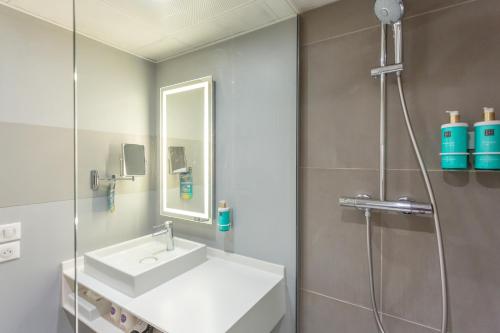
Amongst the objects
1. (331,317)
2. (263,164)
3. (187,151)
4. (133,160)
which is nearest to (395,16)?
(263,164)

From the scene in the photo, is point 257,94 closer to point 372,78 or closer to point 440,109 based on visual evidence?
point 372,78

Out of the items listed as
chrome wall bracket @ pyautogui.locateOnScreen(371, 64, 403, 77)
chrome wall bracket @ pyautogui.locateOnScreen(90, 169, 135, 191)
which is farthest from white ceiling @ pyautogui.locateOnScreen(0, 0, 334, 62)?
chrome wall bracket @ pyautogui.locateOnScreen(90, 169, 135, 191)

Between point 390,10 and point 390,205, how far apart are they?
828mm

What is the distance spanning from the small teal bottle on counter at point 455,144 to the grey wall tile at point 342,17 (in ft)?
1.70

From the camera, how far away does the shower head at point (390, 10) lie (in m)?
0.97

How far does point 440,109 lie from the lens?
39.9 inches

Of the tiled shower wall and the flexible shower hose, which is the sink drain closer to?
the tiled shower wall

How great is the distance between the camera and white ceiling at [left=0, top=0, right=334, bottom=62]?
3.58 ft

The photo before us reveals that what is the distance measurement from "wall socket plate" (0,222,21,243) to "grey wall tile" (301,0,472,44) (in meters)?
1.76

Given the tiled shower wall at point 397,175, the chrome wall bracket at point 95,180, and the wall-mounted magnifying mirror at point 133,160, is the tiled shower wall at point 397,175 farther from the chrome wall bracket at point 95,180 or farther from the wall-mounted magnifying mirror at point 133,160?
the chrome wall bracket at point 95,180

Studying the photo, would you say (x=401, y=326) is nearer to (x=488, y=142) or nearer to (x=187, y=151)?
(x=488, y=142)

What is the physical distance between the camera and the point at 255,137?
1.43 meters

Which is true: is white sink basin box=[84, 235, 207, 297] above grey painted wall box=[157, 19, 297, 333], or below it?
below

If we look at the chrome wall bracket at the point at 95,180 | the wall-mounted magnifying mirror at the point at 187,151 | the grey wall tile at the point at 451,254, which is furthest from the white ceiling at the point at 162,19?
the grey wall tile at the point at 451,254
